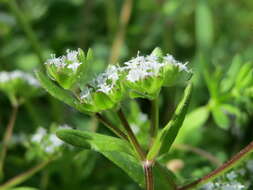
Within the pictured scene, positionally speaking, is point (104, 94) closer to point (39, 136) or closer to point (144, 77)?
point (144, 77)

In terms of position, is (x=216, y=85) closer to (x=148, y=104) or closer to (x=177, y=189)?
(x=177, y=189)

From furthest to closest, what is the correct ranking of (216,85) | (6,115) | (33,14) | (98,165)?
(33,14), (6,115), (98,165), (216,85)

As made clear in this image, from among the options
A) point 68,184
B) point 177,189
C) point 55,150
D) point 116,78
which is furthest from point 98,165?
point 116,78

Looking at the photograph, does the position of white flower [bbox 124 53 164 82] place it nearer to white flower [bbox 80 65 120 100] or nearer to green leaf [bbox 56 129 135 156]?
white flower [bbox 80 65 120 100]

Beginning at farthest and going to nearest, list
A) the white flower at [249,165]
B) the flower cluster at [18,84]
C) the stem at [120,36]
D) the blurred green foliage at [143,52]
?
1. the stem at [120,36]
2. the flower cluster at [18,84]
3. the blurred green foliage at [143,52]
4. the white flower at [249,165]

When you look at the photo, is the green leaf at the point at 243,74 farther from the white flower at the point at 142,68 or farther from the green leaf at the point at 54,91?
the green leaf at the point at 54,91

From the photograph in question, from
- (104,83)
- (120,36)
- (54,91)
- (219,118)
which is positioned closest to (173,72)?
(104,83)

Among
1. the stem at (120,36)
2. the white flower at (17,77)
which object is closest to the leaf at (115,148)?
the white flower at (17,77)
